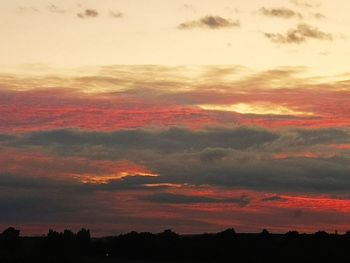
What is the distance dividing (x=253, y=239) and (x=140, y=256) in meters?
30.3

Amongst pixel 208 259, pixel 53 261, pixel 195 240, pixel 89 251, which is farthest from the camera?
pixel 195 240

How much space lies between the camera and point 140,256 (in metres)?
149

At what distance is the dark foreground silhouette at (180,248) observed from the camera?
141125mm

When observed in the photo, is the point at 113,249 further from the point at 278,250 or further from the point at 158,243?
the point at 278,250

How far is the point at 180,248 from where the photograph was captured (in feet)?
497

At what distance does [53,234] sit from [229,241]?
35092 millimetres

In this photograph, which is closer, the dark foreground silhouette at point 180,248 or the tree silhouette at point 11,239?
the dark foreground silhouette at point 180,248

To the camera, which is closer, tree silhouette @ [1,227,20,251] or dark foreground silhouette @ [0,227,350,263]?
dark foreground silhouette @ [0,227,350,263]

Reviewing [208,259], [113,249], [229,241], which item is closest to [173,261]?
[208,259]

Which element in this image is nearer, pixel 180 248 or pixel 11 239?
pixel 180 248

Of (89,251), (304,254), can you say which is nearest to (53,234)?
(89,251)

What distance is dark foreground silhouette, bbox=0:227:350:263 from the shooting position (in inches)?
5556

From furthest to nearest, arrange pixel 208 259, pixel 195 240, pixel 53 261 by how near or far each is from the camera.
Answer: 1. pixel 195 240
2. pixel 208 259
3. pixel 53 261

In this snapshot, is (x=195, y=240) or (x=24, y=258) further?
(x=195, y=240)
